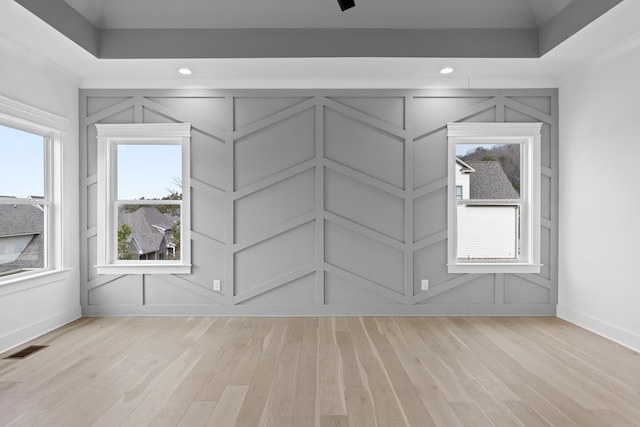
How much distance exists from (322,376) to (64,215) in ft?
10.7

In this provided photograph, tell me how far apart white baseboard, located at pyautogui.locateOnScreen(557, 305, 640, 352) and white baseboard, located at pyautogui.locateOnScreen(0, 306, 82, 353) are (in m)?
5.45

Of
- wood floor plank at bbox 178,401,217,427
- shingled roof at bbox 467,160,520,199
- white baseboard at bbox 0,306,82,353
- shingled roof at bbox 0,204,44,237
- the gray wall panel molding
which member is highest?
the gray wall panel molding

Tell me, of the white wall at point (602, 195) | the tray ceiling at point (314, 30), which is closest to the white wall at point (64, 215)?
the tray ceiling at point (314, 30)

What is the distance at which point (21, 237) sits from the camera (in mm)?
3535

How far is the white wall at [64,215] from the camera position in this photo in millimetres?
3236

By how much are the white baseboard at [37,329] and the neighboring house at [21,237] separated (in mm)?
558

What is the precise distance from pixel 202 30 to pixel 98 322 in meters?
3.25

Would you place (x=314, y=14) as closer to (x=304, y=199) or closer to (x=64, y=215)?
(x=304, y=199)

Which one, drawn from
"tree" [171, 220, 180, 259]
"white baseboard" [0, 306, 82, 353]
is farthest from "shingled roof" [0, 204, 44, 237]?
"tree" [171, 220, 180, 259]

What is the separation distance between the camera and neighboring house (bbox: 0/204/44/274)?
3.33 m

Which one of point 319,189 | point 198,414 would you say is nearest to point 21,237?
point 198,414

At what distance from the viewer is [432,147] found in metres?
4.18

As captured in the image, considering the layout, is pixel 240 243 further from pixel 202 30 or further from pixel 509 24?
pixel 509 24

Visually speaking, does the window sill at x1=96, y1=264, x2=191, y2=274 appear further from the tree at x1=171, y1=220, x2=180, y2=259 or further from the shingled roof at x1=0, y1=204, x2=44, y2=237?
the shingled roof at x1=0, y1=204, x2=44, y2=237
